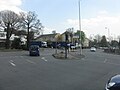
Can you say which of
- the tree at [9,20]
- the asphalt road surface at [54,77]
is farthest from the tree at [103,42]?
the asphalt road surface at [54,77]

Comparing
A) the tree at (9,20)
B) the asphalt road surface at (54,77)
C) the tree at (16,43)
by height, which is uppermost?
the tree at (9,20)

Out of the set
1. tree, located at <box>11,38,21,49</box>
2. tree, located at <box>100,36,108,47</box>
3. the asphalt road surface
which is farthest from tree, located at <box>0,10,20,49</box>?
tree, located at <box>100,36,108,47</box>

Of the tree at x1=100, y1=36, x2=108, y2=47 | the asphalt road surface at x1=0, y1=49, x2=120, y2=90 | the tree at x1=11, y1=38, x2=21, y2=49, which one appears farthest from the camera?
the tree at x1=100, y1=36, x2=108, y2=47

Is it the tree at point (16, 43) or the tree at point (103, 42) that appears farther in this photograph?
the tree at point (103, 42)

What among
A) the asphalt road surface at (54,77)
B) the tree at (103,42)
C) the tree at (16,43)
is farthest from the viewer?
the tree at (103,42)

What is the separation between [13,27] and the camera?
96.3m

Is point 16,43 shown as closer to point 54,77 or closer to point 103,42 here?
point 54,77

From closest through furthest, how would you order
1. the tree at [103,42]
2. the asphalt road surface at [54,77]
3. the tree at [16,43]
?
the asphalt road surface at [54,77] → the tree at [16,43] → the tree at [103,42]

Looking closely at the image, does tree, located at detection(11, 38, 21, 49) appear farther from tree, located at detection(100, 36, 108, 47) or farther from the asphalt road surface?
tree, located at detection(100, 36, 108, 47)

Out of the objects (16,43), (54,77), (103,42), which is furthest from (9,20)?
(103,42)

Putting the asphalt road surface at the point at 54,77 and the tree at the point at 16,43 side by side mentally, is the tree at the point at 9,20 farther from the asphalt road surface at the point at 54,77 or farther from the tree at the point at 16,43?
the asphalt road surface at the point at 54,77

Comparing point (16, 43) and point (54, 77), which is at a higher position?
point (16, 43)

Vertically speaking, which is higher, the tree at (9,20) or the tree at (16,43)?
the tree at (9,20)

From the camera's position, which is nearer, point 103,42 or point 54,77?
point 54,77
